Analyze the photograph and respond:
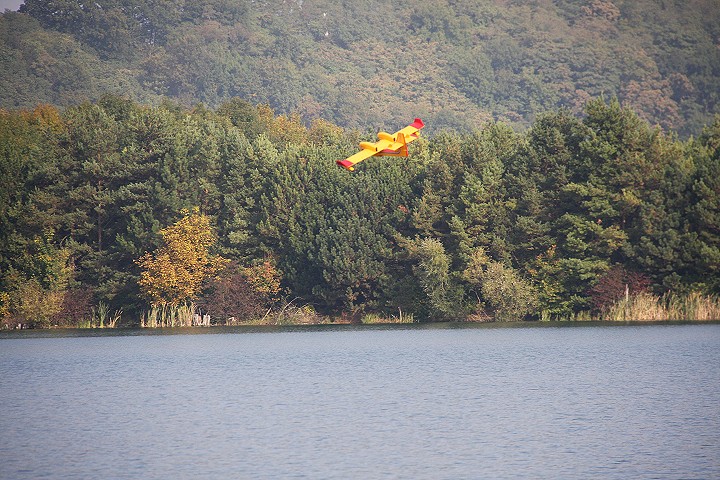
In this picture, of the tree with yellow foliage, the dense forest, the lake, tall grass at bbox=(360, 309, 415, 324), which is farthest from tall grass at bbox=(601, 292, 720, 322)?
the tree with yellow foliage

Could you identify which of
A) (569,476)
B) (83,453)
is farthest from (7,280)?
(569,476)

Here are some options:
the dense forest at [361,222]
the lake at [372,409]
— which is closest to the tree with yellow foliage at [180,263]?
the dense forest at [361,222]

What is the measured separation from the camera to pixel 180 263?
78.6 metres

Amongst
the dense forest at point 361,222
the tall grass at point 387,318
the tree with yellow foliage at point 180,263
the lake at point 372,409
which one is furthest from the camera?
the tall grass at point 387,318

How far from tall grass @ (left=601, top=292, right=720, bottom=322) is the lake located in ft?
33.9

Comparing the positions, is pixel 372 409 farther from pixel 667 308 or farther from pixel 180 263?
pixel 180 263

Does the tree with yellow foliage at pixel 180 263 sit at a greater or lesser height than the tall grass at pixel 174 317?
greater

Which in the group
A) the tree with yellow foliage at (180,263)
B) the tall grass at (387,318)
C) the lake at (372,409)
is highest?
the tree with yellow foliage at (180,263)

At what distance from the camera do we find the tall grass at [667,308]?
224ft

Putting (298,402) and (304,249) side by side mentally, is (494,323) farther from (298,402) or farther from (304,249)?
(298,402)

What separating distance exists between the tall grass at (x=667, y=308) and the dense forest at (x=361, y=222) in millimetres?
884

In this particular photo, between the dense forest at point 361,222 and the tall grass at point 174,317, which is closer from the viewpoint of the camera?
the dense forest at point 361,222

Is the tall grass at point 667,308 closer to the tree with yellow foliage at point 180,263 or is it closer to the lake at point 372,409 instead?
the lake at point 372,409

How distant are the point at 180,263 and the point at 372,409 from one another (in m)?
47.0
